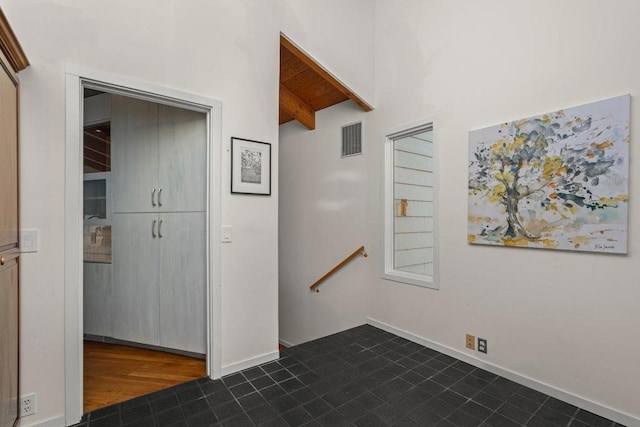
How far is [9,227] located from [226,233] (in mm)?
1184

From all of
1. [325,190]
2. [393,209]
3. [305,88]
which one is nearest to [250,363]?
[393,209]

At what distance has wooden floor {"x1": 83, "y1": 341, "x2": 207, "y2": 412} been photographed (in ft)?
7.43

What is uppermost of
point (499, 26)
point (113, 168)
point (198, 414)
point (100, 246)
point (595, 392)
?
point (499, 26)

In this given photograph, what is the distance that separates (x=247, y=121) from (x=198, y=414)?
202cm

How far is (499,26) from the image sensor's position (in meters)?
2.47

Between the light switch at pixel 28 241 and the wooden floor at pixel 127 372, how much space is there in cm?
105

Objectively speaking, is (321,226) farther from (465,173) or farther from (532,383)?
(532,383)

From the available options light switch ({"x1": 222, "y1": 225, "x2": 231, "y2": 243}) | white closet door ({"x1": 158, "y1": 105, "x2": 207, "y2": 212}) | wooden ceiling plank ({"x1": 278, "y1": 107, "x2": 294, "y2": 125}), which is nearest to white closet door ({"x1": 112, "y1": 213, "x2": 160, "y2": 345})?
white closet door ({"x1": 158, "y1": 105, "x2": 207, "y2": 212})

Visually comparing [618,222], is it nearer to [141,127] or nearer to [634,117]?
[634,117]

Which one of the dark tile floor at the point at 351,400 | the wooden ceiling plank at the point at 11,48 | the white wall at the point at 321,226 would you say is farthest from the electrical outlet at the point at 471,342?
the wooden ceiling plank at the point at 11,48

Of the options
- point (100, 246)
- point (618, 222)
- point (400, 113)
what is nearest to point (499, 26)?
point (400, 113)

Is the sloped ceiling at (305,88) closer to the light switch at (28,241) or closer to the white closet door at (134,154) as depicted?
the white closet door at (134,154)

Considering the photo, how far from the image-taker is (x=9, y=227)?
5.18 feet

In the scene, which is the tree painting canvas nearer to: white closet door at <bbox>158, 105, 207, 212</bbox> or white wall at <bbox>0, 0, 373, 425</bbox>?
white wall at <bbox>0, 0, 373, 425</bbox>
